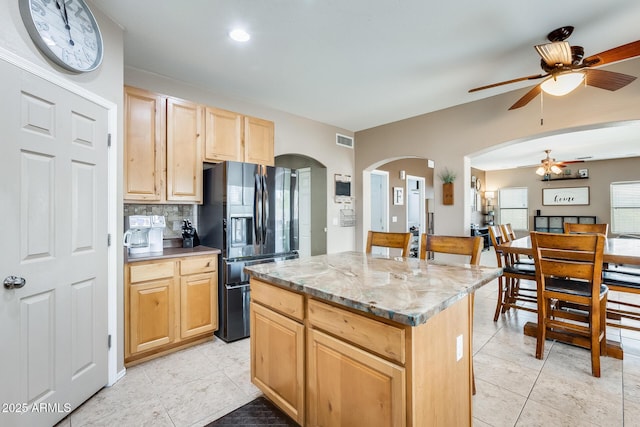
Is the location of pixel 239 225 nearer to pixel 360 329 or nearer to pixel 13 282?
pixel 13 282

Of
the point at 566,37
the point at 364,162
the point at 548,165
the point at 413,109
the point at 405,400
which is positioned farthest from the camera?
the point at 548,165

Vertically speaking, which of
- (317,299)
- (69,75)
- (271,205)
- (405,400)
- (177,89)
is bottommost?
(405,400)

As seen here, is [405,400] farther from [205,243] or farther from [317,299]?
[205,243]

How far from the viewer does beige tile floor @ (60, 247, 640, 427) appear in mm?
Result: 1787

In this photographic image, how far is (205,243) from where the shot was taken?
3180mm

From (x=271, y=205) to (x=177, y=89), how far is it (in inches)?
66.0

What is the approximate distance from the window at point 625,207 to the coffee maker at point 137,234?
35.3ft

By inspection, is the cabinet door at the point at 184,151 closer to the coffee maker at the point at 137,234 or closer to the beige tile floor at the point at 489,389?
the coffee maker at the point at 137,234

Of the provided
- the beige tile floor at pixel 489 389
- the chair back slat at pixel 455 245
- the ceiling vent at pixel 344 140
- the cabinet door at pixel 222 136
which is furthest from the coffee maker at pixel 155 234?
the ceiling vent at pixel 344 140

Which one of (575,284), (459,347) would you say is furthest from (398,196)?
(459,347)

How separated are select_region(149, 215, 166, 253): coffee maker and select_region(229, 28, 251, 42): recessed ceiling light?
1.77 metres

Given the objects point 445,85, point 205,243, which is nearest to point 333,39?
point 445,85

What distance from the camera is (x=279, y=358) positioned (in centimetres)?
171

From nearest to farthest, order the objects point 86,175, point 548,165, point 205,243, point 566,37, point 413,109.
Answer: point 86,175
point 566,37
point 205,243
point 413,109
point 548,165
